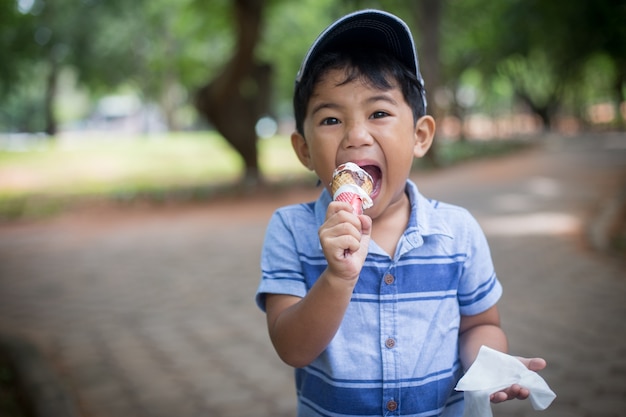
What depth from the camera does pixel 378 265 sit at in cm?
174

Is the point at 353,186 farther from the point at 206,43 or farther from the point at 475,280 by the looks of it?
the point at 206,43

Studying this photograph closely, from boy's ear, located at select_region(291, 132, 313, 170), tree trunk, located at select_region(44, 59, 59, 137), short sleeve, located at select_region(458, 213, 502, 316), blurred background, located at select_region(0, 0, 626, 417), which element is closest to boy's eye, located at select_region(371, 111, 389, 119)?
boy's ear, located at select_region(291, 132, 313, 170)

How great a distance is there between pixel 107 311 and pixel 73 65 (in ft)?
89.8

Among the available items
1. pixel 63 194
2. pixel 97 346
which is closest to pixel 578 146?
pixel 63 194

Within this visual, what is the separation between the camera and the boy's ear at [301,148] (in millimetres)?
1892

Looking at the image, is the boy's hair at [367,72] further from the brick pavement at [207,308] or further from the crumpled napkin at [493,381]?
the brick pavement at [207,308]

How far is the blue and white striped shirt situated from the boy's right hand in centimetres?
27

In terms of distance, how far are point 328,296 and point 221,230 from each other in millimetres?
8109

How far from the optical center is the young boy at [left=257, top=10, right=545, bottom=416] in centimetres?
169

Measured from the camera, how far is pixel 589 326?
4512 millimetres

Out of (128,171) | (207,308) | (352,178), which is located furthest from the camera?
(128,171)

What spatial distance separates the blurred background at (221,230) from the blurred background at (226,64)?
0.10m

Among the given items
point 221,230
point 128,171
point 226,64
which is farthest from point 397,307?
point 128,171

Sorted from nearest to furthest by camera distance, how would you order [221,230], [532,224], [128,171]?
[532,224]
[221,230]
[128,171]
